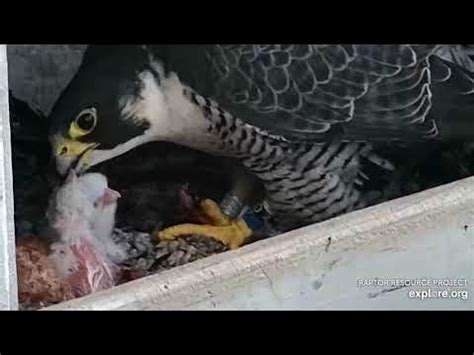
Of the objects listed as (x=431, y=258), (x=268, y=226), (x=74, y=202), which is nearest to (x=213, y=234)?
(x=268, y=226)

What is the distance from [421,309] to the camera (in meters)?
4.50

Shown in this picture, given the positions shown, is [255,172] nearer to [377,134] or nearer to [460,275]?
[377,134]

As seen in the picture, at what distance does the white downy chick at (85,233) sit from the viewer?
4.43m

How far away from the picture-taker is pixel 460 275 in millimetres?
4465

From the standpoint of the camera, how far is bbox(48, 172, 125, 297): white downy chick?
174 inches

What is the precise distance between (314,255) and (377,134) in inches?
23.3

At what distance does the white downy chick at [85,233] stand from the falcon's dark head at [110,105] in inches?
6.5

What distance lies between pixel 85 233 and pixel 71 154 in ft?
1.16

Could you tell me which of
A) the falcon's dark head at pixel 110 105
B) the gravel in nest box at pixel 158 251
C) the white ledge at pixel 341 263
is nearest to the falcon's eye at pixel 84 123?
the falcon's dark head at pixel 110 105

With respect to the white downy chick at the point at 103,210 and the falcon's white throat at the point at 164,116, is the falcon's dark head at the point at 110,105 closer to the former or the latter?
the falcon's white throat at the point at 164,116

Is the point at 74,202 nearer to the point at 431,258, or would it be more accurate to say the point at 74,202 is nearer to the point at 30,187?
the point at 30,187

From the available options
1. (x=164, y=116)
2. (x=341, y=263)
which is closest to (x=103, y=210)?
(x=164, y=116)
